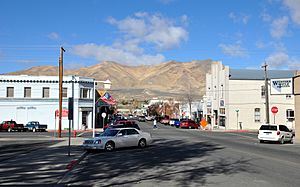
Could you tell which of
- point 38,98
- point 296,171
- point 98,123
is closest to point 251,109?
point 98,123

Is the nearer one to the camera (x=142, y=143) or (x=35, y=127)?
(x=142, y=143)

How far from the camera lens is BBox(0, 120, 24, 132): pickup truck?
170 ft

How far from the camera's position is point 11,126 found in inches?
2045

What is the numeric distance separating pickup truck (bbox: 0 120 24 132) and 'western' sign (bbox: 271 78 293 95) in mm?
34712

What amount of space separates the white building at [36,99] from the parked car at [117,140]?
3369 centimetres

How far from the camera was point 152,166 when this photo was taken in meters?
15.0

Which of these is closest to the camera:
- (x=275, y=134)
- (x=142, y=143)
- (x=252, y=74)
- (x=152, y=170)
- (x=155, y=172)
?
(x=155, y=172)

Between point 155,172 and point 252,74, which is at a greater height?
point 252,74

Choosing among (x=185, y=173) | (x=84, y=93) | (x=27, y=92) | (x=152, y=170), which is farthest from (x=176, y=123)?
(x=185, y=173)

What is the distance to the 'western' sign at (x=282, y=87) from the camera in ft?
135

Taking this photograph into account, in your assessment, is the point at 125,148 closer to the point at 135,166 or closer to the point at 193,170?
the point at 135,166

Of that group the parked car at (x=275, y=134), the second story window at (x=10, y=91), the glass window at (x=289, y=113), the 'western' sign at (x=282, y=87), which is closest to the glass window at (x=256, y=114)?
the glass window at (x=289, y=113)

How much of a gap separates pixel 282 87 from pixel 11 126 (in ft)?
120

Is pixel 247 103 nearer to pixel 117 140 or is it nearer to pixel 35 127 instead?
pixel 35 127
